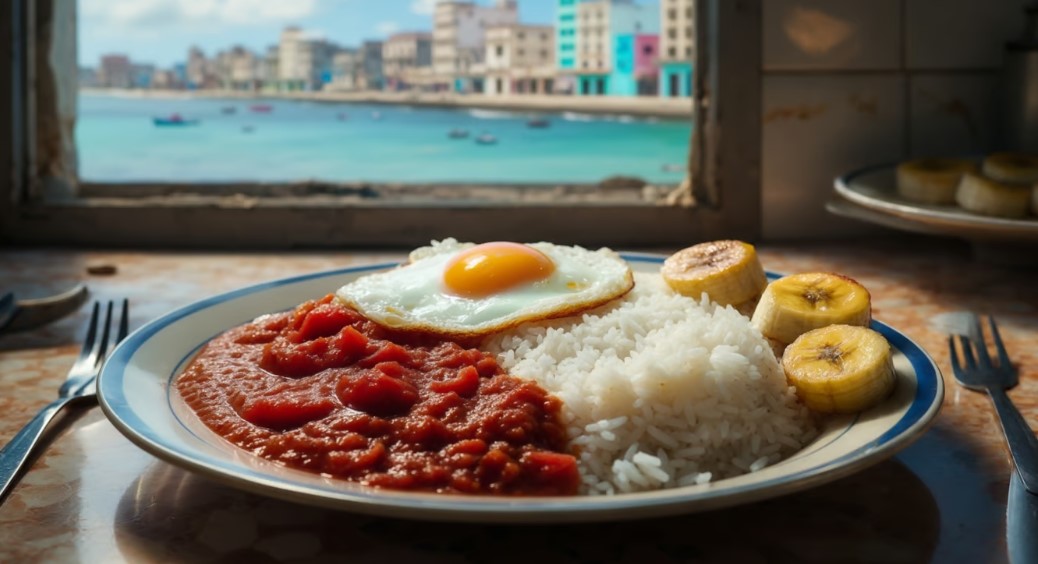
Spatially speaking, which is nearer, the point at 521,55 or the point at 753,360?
the point at 753,360

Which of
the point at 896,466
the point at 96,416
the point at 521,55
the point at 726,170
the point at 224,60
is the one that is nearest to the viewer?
the point at 896,466

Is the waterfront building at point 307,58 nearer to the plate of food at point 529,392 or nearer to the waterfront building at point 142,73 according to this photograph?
the waterfront building at point 142,73

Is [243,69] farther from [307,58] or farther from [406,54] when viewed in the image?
[406,54]

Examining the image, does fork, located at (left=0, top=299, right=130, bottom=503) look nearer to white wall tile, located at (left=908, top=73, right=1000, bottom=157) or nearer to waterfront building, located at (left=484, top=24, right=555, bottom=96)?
white wall tile, located at (left=908, top=73, right=1000, bottom=157)

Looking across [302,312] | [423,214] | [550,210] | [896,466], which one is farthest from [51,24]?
[896,466]

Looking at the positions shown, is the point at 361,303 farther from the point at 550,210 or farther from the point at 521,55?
the point at 521,55

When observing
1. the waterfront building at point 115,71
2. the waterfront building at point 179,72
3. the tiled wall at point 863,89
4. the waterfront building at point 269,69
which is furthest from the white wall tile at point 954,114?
the waterfront building at point 179,72

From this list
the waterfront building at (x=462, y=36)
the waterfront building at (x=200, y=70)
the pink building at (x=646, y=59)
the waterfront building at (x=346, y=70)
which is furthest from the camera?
the waterfront building at (x=200, y=70)
